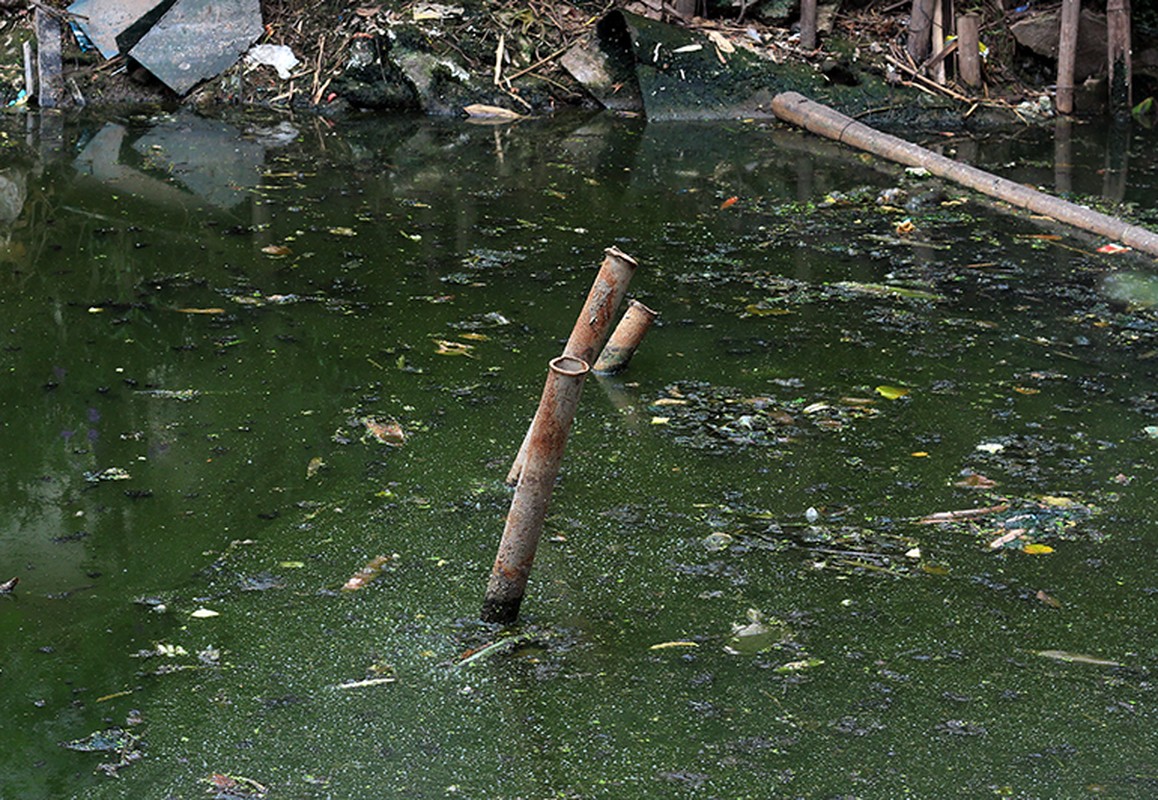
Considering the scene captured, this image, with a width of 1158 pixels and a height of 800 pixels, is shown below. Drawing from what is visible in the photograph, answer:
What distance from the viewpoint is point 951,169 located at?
6.93 meters

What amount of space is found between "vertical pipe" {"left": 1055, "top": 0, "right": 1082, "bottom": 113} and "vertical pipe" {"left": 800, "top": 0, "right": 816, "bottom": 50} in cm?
170

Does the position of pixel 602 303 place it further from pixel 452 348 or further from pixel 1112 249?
pixel 1112 249

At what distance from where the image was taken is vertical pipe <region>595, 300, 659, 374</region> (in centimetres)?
426

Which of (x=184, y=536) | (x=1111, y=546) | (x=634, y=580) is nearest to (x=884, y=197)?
(x=1111, y=546)

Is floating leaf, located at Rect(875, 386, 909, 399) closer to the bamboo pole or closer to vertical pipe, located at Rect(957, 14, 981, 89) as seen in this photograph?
the bamboo pole

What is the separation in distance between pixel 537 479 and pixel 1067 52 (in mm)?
7406

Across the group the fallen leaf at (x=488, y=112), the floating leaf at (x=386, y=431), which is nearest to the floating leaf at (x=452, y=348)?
the floating leaf at (x=386, y=431)

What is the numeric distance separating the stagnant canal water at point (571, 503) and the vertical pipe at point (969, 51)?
276 cm

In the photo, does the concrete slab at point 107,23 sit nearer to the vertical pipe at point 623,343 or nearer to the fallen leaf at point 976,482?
the vertical pipe at point 623,343

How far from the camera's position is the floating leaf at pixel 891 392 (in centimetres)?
423

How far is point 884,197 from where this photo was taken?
6520 mm

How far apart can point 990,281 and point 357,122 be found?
4604 millimetres

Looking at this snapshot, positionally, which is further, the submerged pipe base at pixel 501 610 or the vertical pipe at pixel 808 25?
the vertical pipe at pixel 808 25

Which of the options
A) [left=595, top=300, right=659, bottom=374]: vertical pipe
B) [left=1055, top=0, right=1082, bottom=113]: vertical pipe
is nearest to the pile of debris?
[left=1055, top=0, right=1082, bottom=113]: vertical pipe
